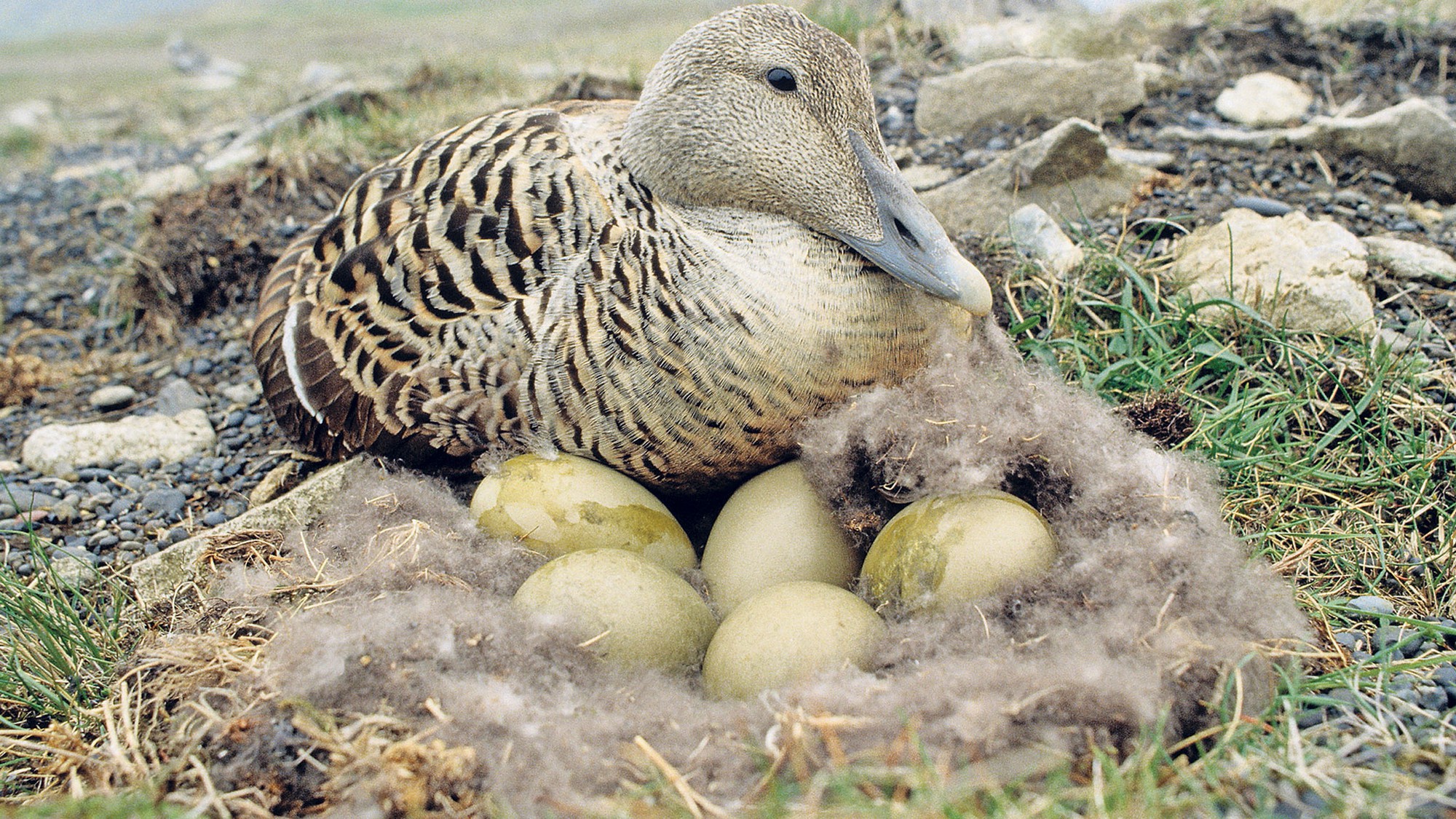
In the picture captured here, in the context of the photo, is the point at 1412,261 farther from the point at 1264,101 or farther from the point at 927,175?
the point at 927,175

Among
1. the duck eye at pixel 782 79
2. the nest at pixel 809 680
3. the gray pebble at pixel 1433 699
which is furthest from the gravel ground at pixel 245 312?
the duck eye at pixel 782 79

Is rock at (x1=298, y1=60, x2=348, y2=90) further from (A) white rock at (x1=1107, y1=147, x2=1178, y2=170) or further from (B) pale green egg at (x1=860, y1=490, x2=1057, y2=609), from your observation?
(B) pale green egg at (x1=860, y1=490, x2=1057, y2=609)

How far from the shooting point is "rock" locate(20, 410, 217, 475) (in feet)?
12.1

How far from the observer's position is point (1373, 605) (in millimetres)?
2402

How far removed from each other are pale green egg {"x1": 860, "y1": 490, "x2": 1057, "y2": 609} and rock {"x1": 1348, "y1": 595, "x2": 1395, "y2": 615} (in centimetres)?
77

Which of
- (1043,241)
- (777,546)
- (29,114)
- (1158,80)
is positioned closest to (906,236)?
(777,546)

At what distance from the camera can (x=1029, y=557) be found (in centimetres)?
217

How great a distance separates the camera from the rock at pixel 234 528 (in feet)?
9.37

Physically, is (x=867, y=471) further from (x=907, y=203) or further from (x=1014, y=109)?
(x=1014, y=109)

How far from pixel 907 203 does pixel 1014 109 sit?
2360mm

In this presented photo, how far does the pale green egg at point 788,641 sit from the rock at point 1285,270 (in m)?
1.82

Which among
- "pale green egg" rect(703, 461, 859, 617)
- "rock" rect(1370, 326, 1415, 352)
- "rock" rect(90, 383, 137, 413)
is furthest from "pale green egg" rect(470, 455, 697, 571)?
"rock" rect(90, 383, 137, 413)

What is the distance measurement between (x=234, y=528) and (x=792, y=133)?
1.90 meters

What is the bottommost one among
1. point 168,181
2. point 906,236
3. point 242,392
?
point 242,392
